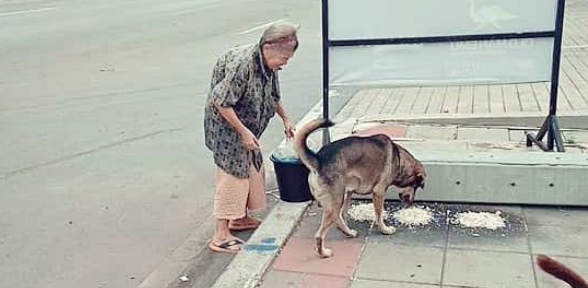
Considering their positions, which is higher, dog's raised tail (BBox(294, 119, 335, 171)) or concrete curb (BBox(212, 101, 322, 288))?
dog's raised tail (BBox(294, 119, 335, 171))

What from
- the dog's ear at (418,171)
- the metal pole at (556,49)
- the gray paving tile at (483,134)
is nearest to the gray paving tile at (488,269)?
the dog's ear at (418,171)

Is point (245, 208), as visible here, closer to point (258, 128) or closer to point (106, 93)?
point (258, 128)

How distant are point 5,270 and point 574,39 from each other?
11.6m

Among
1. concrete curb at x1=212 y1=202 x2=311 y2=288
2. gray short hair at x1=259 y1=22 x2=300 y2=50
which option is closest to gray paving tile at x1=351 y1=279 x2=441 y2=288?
concrete curb at x1=212 y1=202 x2=311 y2=288

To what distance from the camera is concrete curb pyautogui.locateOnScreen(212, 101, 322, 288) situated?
3982 mm

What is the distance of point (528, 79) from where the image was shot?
5.68m

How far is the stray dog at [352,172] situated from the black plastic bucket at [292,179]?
0.29 meters

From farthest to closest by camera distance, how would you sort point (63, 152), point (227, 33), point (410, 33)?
point (227, 33)
point (63, 152)
point (410, 33)

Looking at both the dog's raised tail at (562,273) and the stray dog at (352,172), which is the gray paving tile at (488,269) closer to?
the stray dog at (352,172)

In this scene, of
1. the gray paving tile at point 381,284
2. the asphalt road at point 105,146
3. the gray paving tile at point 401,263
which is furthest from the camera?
the asphalt road at point 105,146

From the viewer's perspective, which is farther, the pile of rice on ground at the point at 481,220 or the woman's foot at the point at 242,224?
the woman's foot at the point at 242,224

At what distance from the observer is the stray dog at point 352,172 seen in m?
4.18

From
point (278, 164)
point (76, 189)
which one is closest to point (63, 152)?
point (76, 189)

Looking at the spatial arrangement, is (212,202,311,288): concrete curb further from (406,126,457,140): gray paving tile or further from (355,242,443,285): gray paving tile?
(406,126,457,140): gray paving tile
